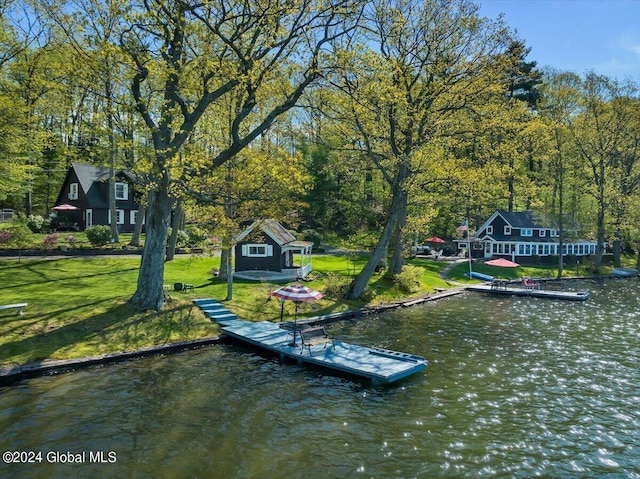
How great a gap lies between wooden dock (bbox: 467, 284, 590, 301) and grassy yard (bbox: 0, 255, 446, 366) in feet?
32.9

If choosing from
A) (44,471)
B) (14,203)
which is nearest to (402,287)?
(44,471)

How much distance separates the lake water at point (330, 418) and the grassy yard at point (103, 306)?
1987 millimetres

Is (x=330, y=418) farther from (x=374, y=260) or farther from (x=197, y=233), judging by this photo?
(x=374, y=260)

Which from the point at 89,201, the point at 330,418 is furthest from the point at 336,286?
the point at 89,201

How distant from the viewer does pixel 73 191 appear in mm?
53312

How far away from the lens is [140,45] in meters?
20.2

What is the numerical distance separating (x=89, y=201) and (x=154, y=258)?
3480 cm

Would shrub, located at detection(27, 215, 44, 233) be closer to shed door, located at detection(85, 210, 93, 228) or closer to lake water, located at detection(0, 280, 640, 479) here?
shed door, located at detection(85, 210, 93, 228)

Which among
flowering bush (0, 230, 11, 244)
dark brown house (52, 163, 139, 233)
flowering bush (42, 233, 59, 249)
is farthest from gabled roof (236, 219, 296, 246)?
dark brown house (52, 163, 139, 233)

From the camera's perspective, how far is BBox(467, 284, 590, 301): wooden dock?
3631 cm

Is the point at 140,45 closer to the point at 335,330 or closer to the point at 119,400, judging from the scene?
the point at 119,400

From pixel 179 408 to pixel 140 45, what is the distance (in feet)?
53.2

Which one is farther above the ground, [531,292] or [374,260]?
[374,260]

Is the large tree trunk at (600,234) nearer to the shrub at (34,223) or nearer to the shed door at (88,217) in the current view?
the shed door at (88,217)
